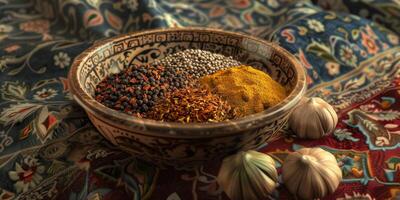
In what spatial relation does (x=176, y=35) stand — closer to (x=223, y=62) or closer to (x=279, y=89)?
(x=223, y=62)

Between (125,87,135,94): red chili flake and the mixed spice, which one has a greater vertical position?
the mixed spice

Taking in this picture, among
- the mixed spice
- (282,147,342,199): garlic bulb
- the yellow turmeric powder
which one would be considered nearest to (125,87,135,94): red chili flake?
the mixed spice

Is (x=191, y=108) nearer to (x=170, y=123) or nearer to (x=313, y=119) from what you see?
(x=170, y=123)

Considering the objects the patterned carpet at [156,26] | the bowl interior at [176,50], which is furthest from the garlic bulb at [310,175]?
the bowl interior at [176,50]

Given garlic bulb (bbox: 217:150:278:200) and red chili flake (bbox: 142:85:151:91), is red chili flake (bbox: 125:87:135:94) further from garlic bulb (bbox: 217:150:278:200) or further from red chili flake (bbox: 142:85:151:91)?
garlic bulb (bbox: 217:150:278:200)

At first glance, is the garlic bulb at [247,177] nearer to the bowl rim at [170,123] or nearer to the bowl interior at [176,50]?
the bowl rim at [170,123]

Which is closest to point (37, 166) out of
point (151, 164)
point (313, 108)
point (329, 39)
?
point (151, 164)
